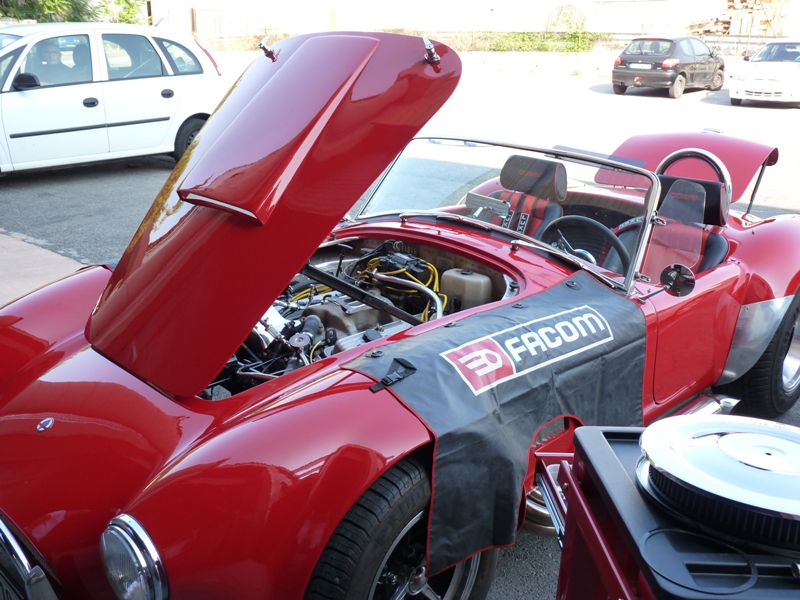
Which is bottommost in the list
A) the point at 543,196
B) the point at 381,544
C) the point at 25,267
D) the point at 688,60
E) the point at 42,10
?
the point at 25,267

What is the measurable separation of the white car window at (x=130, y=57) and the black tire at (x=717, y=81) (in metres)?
15.1

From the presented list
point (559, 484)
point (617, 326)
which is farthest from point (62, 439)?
point (617, 326)

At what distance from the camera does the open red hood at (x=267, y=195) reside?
7.58 ft

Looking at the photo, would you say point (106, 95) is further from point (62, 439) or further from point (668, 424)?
point (668, 424)

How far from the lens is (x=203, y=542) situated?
A: 6.05 feet

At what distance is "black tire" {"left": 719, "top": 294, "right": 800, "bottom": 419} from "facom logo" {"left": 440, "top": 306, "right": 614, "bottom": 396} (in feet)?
4.90

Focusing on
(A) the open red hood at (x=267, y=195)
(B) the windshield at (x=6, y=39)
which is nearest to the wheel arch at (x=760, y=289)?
(A) the open red hood at (x=267, y=195)

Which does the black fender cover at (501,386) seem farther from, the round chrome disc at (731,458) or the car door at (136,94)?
the car door at (136,94)

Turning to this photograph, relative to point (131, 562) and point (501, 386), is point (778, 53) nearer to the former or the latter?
point (501, 386)

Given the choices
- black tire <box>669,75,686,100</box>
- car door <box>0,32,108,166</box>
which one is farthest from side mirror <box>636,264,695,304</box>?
black tire <box>669,75,686,100</box>

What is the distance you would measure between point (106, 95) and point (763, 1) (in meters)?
25.3

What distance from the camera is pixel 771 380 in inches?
150

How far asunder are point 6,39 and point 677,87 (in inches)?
577

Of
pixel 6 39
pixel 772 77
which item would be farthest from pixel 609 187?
pixel 772 77
